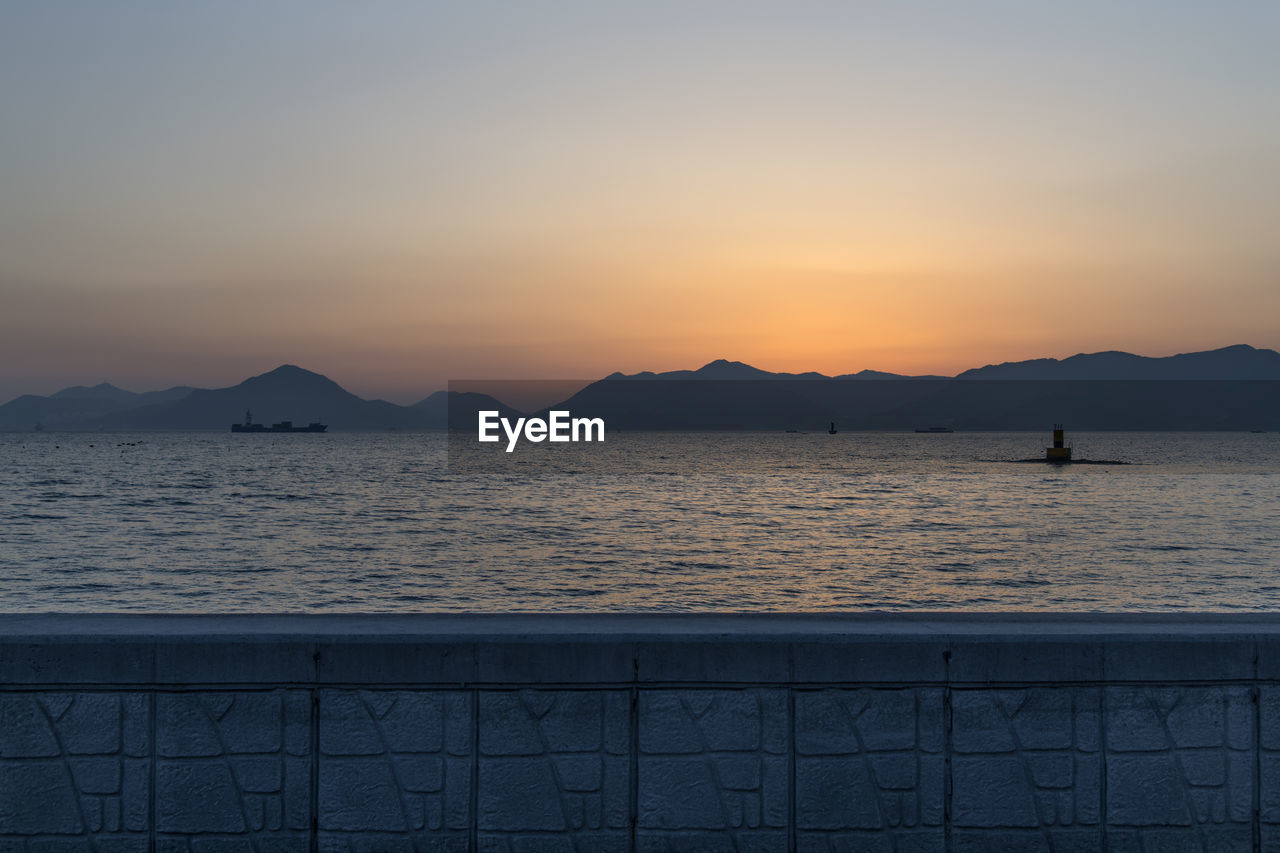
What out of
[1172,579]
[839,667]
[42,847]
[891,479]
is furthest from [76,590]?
[891,479]

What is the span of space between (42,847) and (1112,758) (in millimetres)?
5285

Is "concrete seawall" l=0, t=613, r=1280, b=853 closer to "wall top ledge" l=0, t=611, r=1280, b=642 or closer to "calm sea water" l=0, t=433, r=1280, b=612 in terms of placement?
"wall top ledge" l=0, t=611, r=1280, b=642

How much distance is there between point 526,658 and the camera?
5012 mm

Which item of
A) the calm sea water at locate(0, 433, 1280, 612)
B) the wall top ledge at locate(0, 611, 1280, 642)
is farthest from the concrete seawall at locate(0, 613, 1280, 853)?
the calm sea water at locate(0, 433, 1280, 612)

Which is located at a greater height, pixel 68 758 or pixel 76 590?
pixel 68 758

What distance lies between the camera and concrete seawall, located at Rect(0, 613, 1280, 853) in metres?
4.96

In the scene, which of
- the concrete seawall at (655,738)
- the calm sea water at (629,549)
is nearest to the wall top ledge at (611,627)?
the concrete seawall at (655,738)

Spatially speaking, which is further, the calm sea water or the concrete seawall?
the calm sea water

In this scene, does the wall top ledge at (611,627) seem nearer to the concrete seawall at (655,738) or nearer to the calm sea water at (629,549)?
the concrete seawall at (655,738)

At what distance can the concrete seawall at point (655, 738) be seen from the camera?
4.96 metres

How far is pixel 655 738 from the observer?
5.03 metres

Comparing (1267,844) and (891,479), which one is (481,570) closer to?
(1267,844)

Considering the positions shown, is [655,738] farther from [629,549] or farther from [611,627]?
[629,549]

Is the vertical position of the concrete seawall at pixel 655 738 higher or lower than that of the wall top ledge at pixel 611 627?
lower
